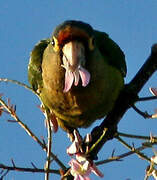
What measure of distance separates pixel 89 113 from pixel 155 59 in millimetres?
966

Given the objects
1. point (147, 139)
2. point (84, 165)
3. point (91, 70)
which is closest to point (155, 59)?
point (91, 70)

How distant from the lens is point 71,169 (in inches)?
93.4

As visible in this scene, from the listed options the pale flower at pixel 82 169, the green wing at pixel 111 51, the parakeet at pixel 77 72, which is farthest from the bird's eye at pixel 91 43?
the pale flower at pixel 82 169

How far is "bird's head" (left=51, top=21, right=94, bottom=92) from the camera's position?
9.07 ft

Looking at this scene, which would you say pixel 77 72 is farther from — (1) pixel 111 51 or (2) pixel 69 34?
(1) pixel 111 51

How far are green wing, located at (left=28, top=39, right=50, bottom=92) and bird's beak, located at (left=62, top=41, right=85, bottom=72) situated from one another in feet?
3.65

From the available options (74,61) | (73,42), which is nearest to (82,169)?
(74,61)

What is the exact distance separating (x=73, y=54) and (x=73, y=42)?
0.14 metres

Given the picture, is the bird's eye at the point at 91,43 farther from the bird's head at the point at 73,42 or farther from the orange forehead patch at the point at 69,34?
the orange forehead patch at the point at 69,34

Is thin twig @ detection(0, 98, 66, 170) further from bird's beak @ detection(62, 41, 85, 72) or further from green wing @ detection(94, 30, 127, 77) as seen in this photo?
green wing @ detection(94, 30, 127, 77)

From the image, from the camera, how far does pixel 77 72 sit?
260cm

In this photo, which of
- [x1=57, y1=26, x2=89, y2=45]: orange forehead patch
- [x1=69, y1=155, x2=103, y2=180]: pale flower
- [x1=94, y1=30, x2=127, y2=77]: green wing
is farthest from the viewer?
[x1=94, y1=30, x2=127, y2=77]: green wing

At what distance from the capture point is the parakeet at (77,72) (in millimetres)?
2904

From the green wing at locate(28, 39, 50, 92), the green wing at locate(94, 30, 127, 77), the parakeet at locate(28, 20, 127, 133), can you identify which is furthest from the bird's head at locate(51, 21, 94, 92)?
the green wing at locate(28, 39, 50, 92)
